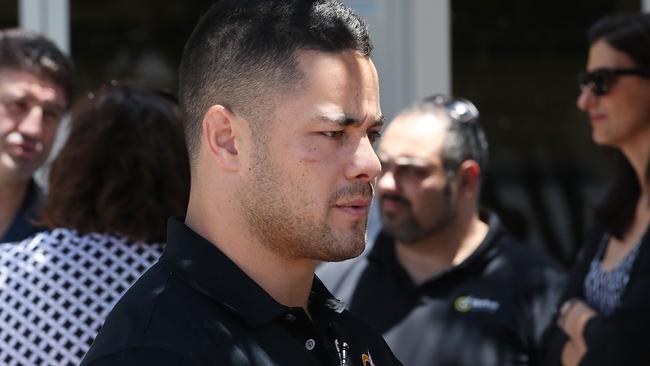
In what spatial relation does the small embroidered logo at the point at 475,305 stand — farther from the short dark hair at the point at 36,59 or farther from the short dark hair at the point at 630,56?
the short dark hair at the point at 36,59

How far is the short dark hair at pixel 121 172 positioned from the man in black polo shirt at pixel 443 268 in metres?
1.19

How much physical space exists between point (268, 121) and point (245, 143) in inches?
2.2

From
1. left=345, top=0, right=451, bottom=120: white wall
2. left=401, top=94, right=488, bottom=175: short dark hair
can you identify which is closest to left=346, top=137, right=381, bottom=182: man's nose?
left=401, top=94, right=488, bottom=175: short dark hair

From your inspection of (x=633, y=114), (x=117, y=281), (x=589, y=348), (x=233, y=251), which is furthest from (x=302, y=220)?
(x=633, y=114)

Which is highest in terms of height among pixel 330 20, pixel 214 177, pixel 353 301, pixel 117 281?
pixel 330 20

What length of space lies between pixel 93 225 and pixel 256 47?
1.04m

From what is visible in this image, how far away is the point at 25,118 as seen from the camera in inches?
149

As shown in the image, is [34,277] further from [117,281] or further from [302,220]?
[302,220]

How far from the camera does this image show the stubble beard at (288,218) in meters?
1.85

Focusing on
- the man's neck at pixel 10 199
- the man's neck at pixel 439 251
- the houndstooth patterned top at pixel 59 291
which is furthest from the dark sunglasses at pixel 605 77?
the man's neck at pixel 10 199

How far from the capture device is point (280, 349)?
5.90 feet

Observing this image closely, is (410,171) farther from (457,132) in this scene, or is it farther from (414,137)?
(457,132)

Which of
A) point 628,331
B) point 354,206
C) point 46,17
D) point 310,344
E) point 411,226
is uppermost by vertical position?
point 46,17

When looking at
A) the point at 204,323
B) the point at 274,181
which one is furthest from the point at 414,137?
the point at 204,323
